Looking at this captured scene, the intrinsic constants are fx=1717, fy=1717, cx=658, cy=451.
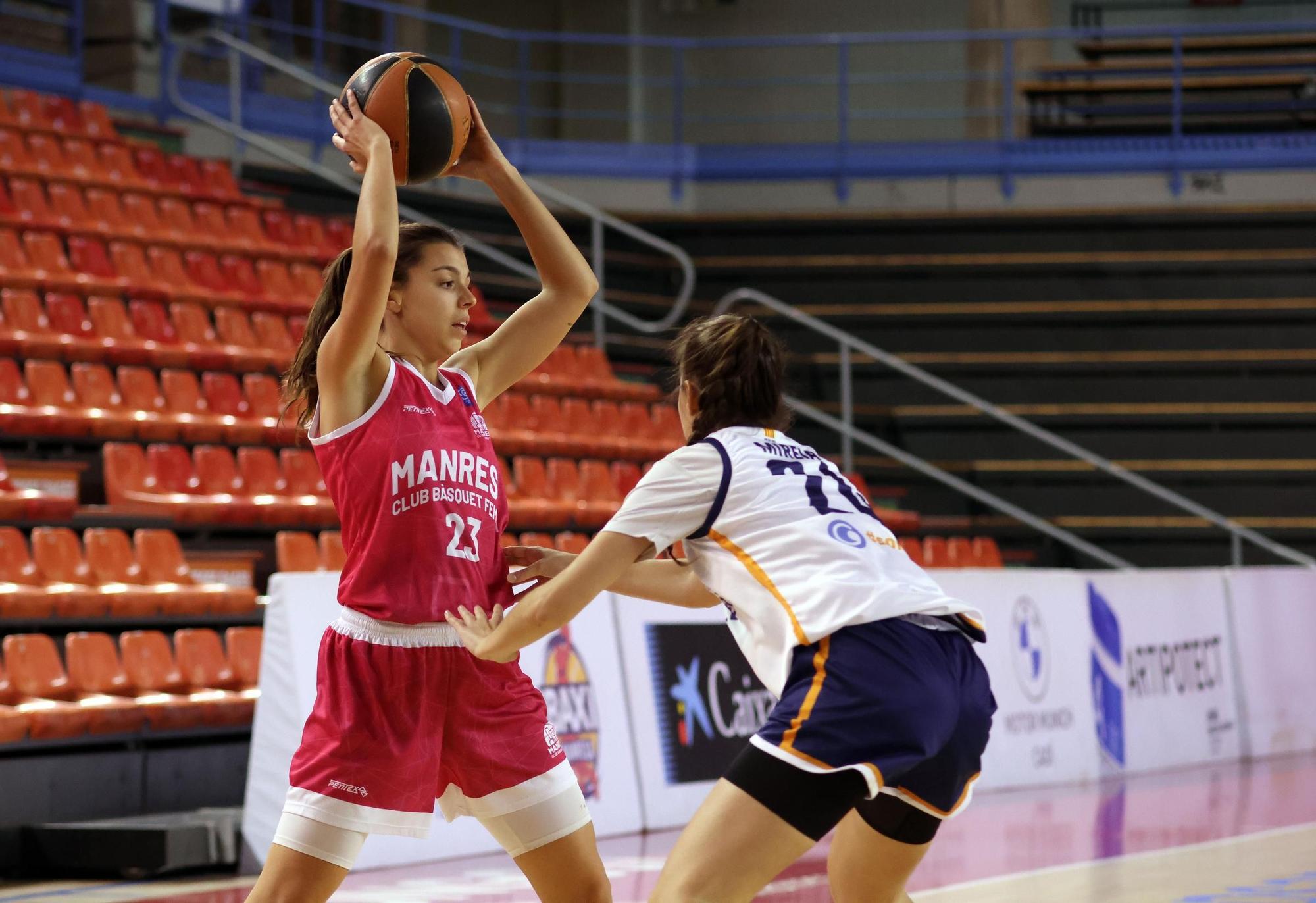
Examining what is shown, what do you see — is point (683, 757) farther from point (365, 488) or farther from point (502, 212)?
point (502, 212)

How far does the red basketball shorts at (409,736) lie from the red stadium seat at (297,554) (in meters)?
5.02

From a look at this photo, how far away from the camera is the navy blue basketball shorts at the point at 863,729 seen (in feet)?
8.95

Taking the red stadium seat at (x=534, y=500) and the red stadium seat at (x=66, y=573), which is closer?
the red stadium seat at (x=66, y=573)

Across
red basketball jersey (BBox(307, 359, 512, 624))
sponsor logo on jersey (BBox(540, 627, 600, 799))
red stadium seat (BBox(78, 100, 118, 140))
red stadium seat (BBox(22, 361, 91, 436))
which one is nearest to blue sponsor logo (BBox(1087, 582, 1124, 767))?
sponsor logo on jersey (BBox(540, 627, 600, 799))

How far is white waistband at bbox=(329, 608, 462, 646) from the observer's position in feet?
9.60

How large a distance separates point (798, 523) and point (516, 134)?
14.9m

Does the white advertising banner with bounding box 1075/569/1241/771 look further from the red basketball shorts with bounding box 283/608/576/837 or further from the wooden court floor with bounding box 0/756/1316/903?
the red basketball shorts with bounding box 283/608/576/837

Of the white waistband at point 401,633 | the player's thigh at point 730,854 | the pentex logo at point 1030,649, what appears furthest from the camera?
the pentex logo at point 1030,649

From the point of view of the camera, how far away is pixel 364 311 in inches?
112

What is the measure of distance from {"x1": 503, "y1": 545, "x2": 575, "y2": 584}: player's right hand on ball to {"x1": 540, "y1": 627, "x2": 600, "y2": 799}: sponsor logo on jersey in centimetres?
351

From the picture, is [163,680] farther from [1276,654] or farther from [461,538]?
[1276,654]

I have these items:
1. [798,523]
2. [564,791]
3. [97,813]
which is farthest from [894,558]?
[97,813]

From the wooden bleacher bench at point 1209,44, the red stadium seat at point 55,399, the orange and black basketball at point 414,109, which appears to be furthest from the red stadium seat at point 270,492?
the wooden bleacher bench at point 1209,44

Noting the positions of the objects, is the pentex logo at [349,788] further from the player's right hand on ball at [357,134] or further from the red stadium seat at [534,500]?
the red stadium seat at [534,500]
